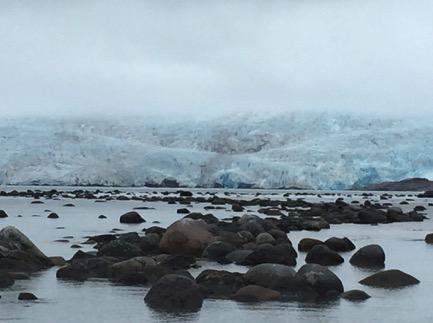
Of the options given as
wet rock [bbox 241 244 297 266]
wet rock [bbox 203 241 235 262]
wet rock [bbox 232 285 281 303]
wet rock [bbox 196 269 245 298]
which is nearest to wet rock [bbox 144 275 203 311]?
wet rock [bbox 232 285 281 303]

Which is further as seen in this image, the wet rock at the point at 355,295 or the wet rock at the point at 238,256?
the wet rock at the point at 238,256

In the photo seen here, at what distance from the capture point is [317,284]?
858 centimetres

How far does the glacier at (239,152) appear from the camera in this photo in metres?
62.6

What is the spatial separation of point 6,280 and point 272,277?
127 inches

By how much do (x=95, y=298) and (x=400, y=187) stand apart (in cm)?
8206

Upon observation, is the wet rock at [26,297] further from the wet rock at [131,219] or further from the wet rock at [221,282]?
the wet rock at [131,219]

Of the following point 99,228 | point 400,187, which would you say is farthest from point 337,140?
point 99,228

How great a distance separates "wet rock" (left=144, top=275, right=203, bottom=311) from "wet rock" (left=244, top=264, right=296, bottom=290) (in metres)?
1.07

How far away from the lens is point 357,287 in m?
9.21

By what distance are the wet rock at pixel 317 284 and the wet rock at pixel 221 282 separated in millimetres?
728

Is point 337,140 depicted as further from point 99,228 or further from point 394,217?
point 99,228

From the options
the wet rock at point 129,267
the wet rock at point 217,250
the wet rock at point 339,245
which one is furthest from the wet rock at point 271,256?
the wet rock at point 339,245

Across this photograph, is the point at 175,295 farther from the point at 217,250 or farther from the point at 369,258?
the point at 369,258

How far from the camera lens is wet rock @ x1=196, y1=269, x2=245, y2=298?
8680 millimetres
